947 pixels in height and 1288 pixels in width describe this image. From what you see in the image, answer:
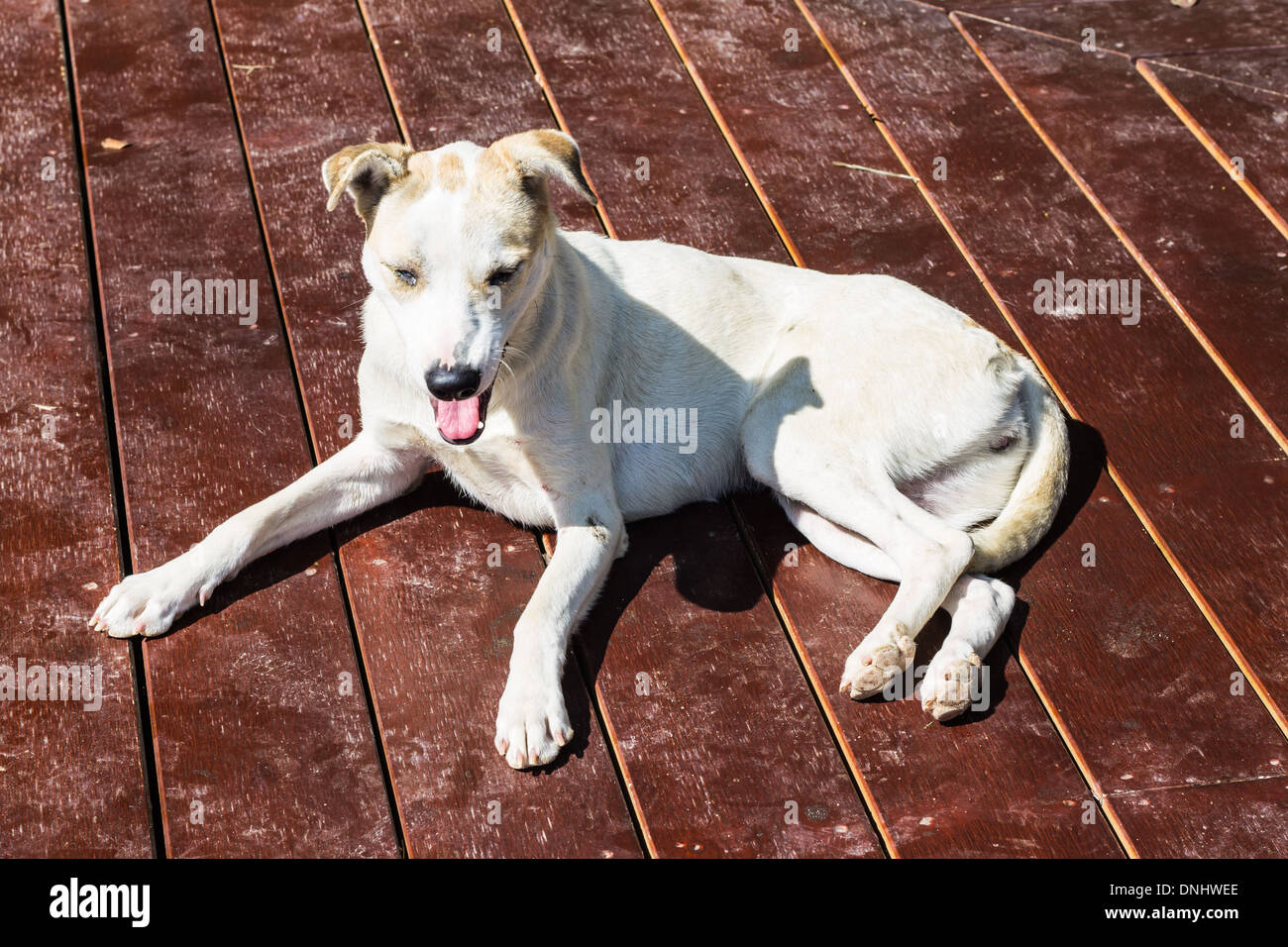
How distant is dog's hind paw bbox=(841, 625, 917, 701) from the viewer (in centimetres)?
300

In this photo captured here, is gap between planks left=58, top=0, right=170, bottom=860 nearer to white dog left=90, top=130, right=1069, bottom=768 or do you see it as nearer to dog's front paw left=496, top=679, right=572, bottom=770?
white dog left=90, top=130, right=1069, bottom=768

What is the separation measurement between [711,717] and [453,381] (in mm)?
895

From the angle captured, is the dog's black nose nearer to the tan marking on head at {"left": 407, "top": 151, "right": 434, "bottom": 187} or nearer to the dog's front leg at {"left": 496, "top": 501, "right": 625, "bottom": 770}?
the tan marking on head at {"left": 407, "top": 151, "right": 434, "bottom": 187}

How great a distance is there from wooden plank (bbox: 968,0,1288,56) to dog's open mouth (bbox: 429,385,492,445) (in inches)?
128

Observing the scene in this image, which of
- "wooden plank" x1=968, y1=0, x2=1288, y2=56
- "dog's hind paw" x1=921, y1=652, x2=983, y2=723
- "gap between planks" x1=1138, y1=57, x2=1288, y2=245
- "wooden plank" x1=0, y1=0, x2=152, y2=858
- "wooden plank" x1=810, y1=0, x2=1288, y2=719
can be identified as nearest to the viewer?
"wooden plank" x1=0, y1=0, x2=152, y2=858

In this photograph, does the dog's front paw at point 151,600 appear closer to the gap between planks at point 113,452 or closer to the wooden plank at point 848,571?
the gap between planks at point 113,452

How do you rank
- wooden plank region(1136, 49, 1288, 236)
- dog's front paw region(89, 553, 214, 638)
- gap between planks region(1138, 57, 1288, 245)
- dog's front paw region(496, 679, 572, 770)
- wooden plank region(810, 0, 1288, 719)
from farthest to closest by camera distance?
wooden plank region(1136, 49, 1288, 236)
gap between planks region(1138, 57, 1288, 245)
wooden plank region(810, 0, 1288, 719)
dog's front paw region(89, 553, 214, 638)
dog's front paw region(496, 679, 572, 770)

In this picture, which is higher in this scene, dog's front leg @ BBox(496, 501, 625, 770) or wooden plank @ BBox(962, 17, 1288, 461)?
wooden plank @ BBox(962, 17, 1288, 461)

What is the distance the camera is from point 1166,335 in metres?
4.01

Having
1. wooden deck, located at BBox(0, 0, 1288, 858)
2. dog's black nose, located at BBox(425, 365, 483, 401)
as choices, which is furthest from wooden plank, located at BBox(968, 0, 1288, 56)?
dog's black nose, located at BBox(425, 365, 483, 401)

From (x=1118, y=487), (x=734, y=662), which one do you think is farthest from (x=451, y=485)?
(x=1118, y=487)

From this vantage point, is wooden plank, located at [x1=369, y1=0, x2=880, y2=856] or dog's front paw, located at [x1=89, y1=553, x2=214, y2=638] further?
dog's front paw, located at [x1=89, y1=553, x2=214, y2=638]

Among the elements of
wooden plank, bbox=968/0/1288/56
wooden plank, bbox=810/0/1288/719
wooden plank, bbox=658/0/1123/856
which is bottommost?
wooden plank, bbox=658/0/1123/856
